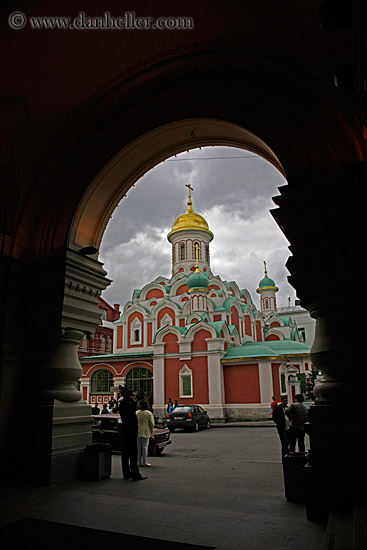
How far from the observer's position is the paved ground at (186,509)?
318 centimetres

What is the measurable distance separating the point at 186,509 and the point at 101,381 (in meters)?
25.7

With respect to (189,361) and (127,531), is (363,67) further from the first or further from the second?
(189,361)

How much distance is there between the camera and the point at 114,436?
9391 millimetres

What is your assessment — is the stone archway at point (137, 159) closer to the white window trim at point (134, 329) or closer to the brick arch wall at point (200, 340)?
the brick arch wall at point (200, 340)

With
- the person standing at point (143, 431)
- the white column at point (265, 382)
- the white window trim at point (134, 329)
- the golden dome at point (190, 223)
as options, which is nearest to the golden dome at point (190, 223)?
the golden dome at point (190, 223)

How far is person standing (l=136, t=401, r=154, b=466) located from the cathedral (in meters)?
15.6

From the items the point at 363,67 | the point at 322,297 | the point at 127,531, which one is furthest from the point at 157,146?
the point at 127,531

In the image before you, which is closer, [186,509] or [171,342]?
[186,509]

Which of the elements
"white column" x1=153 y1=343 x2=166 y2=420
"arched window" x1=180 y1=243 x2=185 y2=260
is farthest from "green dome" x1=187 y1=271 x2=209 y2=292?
"arched window" x1=180 y1=243 x2=185 y2=260

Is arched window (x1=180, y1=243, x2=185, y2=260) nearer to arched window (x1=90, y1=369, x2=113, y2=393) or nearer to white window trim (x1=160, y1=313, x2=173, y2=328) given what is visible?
white window trim (x1=160, y1=313, x2=173, y2=328)

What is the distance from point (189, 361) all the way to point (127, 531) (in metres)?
21.5

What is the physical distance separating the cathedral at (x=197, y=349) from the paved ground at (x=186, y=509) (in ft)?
56.5
